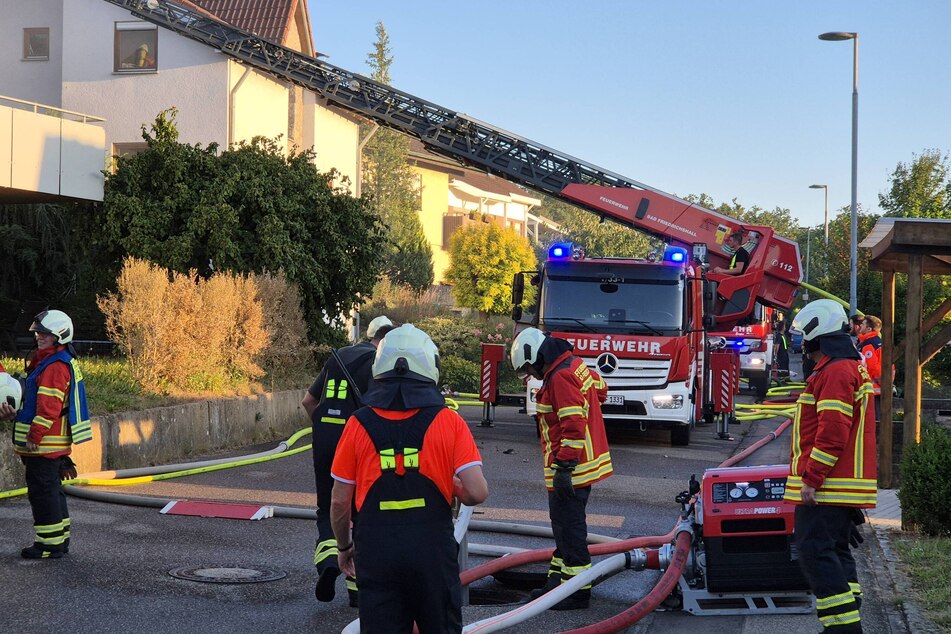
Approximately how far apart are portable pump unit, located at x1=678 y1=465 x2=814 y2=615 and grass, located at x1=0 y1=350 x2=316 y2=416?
297 inches

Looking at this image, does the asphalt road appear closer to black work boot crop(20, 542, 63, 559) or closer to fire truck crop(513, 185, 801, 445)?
black work boot crop(20, 542, 63, 559)

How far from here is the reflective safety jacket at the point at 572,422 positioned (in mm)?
6762

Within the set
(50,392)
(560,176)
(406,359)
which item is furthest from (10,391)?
(560,176)

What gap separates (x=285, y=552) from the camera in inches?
325

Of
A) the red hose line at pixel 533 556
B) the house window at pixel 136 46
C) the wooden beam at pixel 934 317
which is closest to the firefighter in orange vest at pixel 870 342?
the wooden beam at pixel 934 317

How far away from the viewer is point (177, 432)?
13172 mm

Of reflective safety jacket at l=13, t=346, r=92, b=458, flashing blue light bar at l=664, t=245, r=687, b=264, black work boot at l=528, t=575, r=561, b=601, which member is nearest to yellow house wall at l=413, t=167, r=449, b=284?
flashing blue light bar at l=664, t=245, r=687, b=264

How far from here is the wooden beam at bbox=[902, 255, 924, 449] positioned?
10664 millimetres

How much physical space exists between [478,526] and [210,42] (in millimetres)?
20976

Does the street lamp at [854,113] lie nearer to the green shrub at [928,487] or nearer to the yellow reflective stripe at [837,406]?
the green shrub at [928,487]

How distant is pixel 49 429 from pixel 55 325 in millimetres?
707

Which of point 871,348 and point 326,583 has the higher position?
point 871,348

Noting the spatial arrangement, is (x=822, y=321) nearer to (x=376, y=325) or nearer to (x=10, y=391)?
(x=376, y=325)

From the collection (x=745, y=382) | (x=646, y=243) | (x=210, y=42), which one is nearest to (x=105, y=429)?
(x=210, y=42)
